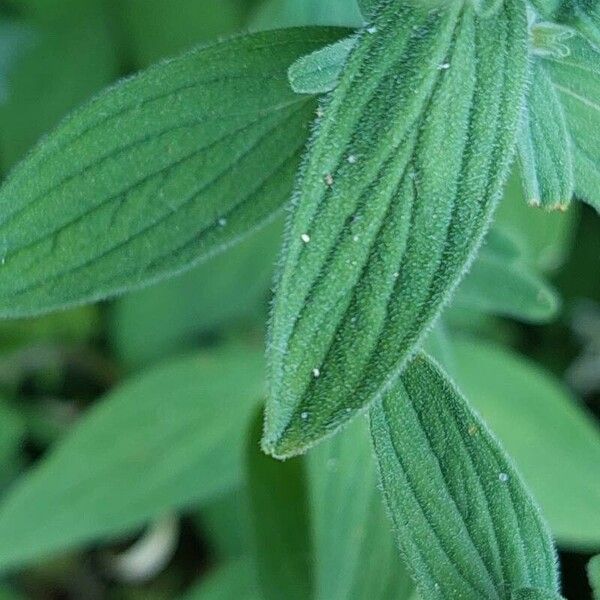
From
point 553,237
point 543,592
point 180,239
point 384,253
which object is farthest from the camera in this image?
point 553,237

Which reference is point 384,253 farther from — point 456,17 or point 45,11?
point 45,11

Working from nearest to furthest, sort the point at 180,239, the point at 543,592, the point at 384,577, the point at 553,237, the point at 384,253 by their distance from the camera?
the point at 384,253, the point at 543,592, the point at 180,239, the point at 384,577, the point at 553,237

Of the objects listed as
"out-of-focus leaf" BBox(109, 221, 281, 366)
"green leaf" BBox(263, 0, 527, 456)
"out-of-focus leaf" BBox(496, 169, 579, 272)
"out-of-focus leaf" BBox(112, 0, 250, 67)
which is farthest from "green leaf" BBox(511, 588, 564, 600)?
"out-of-focus leaf" BBox(112, 0, 250, 67)

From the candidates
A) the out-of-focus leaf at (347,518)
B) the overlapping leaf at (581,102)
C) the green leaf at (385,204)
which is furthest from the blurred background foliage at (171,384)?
the green leaf at (385,204)

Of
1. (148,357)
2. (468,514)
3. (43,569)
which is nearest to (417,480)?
(468,514)

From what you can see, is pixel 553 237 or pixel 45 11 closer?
pixel 553 237

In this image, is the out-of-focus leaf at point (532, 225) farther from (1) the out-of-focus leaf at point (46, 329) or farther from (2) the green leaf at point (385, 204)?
(2) the green leaf at point (385, 204)
